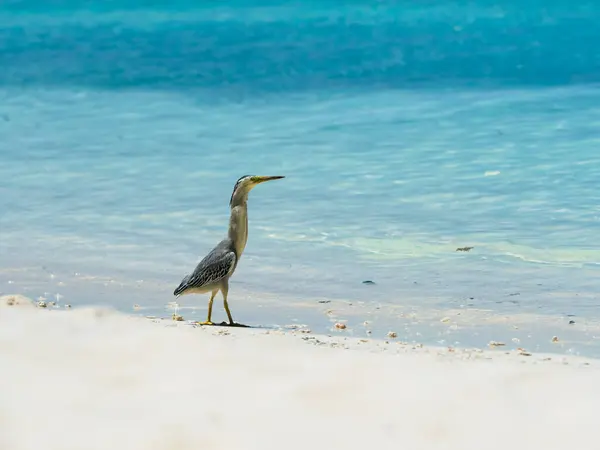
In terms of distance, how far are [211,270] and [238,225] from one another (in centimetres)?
31

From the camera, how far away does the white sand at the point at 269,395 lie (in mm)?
4164

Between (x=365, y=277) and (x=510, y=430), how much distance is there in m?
3.37

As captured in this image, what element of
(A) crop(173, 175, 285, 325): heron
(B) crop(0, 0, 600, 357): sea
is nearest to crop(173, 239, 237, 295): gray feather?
(A) crop(173, 175, 285, 325): heron

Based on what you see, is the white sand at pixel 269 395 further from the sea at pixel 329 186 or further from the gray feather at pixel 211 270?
the sea at pixel 329 186

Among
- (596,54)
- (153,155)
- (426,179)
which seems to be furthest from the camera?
(596,54)

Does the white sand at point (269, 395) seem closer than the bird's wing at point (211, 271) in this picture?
Yes

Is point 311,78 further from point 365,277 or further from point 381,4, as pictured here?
point 381,4

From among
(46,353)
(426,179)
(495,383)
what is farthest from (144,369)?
(426,179)

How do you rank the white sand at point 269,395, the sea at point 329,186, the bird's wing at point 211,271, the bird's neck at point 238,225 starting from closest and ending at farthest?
1. the white sand at point 269,395
2. the bird's wing at point 211,271
3. the bird's neck at point 238,225
4. the sea at point 329,186

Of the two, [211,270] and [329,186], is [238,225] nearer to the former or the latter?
[211,270]

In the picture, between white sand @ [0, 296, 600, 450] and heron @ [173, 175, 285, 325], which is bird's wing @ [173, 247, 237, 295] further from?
white sand @ [0, 296, 600, 450]

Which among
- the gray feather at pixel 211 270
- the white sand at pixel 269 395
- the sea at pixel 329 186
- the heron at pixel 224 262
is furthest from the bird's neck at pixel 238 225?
the white sand at pixel 269 395

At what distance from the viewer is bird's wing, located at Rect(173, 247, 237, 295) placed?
6137mm

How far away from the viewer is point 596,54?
22500mm
